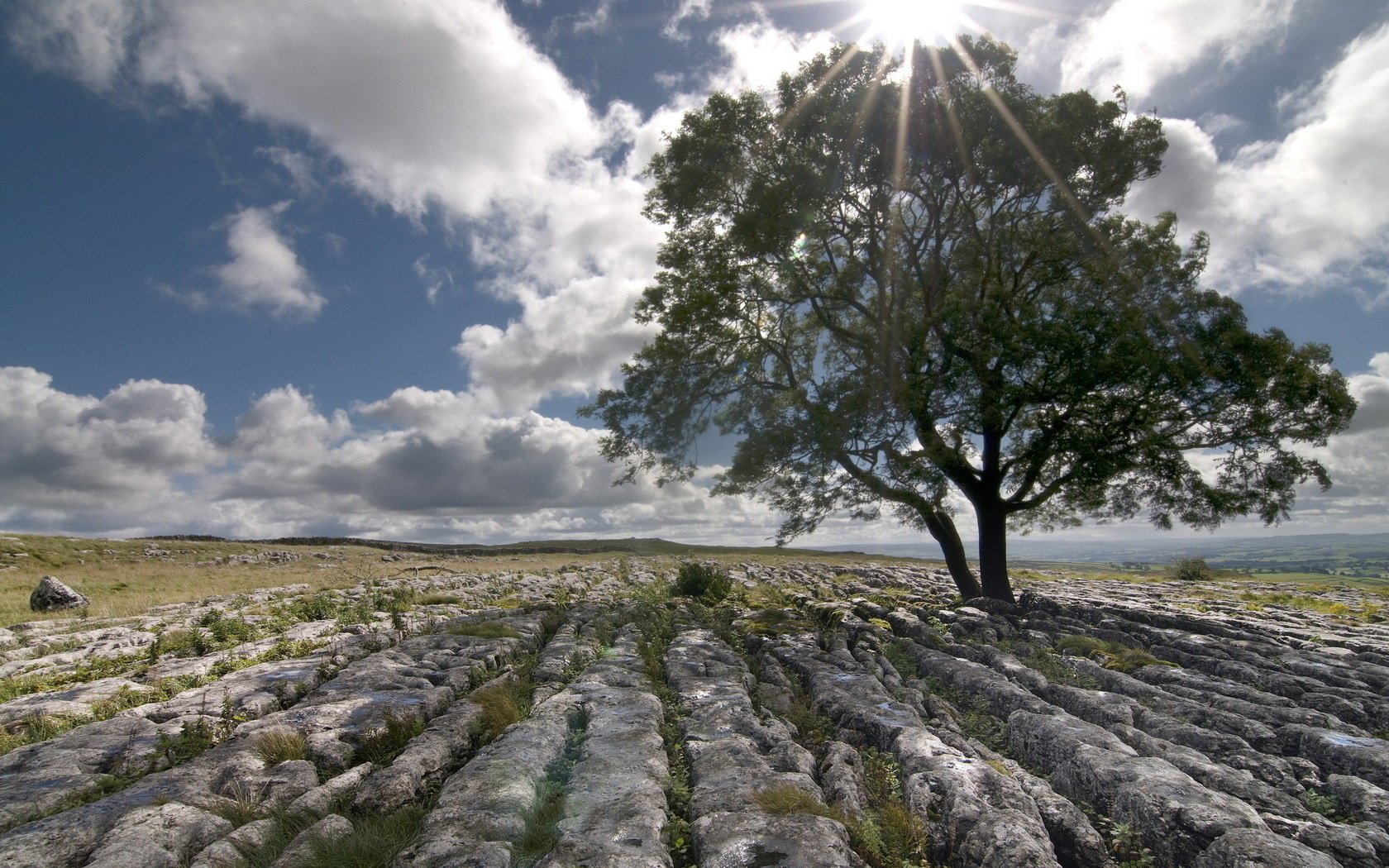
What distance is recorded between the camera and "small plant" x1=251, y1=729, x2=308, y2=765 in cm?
804

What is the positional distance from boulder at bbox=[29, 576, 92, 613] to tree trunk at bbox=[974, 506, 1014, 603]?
32921 millimetres

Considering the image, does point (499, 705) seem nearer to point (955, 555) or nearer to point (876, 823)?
point (876, 823)

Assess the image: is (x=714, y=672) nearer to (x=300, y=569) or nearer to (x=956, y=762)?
(x=956, y=762)

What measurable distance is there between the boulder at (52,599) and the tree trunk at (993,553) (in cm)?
3292

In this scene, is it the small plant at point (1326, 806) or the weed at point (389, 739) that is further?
the weed at point (389, 739)

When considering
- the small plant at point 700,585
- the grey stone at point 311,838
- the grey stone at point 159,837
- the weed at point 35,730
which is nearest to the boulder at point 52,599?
the weed at point 35,730

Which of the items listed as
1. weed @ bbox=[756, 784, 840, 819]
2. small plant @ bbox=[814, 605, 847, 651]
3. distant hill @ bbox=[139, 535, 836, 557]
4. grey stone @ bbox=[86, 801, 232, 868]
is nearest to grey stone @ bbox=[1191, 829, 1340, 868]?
weed @ bbox=[756, 784, 840, 819]

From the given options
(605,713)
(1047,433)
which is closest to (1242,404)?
(1047,433)

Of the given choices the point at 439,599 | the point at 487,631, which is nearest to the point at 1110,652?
the point at 487,631

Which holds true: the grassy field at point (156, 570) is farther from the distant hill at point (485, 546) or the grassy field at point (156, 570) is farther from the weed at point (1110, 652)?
the weed at point (1110, 652)

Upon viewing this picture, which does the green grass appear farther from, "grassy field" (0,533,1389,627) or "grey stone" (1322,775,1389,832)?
"grassy field" (0,533,1389,627)

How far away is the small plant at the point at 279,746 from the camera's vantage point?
8039 millimetres

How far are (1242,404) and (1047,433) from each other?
17.5 ft

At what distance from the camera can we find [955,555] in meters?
A: 26.1
